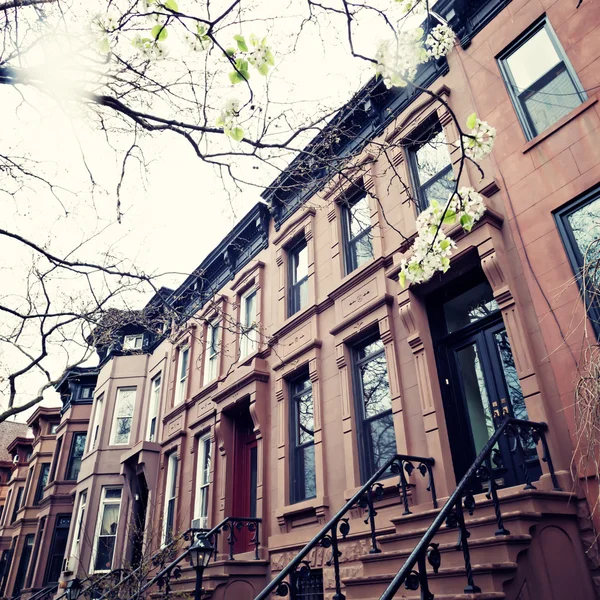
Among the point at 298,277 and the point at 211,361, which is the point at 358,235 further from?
the point at 211,361

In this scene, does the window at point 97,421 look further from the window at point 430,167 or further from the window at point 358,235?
the window at point 430,167

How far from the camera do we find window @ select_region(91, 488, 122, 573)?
1609 cm

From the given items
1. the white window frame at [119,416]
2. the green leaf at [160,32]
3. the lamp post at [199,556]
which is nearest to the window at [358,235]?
the lamp post at [199,556]

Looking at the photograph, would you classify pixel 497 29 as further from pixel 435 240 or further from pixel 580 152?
pixel 435 240

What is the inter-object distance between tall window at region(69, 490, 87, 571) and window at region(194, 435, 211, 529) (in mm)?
6898

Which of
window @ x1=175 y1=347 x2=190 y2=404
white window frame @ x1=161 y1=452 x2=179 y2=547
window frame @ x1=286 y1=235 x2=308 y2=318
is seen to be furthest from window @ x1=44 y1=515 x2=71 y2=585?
window frame @ x1=286 y1=235 x2=308 y2=318

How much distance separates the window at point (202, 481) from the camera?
12125 millimetres

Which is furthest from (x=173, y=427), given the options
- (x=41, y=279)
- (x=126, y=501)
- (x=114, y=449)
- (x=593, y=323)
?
(x=593, y=323)

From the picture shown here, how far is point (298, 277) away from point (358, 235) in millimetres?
2192

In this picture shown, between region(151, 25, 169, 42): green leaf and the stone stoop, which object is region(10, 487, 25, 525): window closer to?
the stone stoop

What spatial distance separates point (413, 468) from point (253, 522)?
4530 millimetres

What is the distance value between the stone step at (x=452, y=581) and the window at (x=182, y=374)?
407 inches

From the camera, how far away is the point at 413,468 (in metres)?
6.66

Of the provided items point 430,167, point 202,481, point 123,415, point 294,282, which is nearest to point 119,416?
point 123,415
